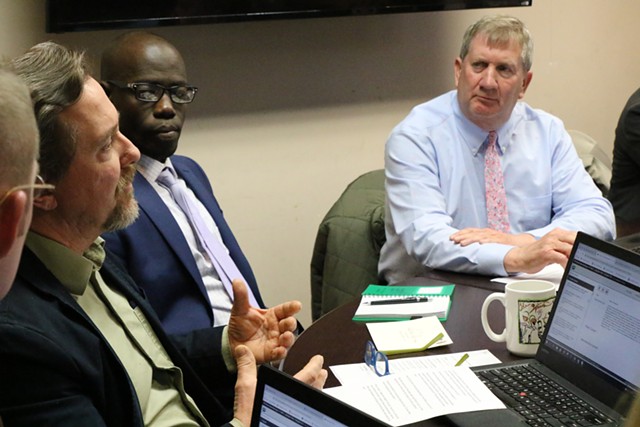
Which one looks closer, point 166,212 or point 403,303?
point 403,303

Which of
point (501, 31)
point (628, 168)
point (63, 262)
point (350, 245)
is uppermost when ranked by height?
point (501, 31)

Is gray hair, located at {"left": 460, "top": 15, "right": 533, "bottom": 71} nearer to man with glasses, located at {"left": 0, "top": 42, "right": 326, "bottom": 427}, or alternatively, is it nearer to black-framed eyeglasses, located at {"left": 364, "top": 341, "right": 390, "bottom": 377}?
man with glasses, located at {"left": 0, "top": 42, "right": 326, "bottom": 427}

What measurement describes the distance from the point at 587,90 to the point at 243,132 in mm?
1734

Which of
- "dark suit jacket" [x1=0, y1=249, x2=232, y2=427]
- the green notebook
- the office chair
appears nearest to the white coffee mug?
the green notebook

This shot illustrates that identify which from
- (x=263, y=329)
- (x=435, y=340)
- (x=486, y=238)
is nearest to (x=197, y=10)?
(x=486, y=238)

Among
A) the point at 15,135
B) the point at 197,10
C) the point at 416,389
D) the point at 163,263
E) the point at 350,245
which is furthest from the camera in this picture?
the point at 197,10

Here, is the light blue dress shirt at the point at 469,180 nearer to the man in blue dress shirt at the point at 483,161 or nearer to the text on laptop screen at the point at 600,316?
the man in blue dress shirt at the point at 483,161

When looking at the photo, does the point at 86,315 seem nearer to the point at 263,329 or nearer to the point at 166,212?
the point at 263,329

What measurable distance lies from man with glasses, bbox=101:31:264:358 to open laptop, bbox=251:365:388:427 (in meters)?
1.00

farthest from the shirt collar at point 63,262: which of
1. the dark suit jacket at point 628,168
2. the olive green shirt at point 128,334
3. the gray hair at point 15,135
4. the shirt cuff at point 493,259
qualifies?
the dark suit jacket at point 628,168

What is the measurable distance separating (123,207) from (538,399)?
0.83 m

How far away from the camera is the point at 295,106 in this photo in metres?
3.46

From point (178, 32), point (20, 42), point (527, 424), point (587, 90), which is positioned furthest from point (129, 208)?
point (587, 90)

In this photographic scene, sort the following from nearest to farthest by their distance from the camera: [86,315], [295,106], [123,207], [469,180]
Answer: [86,315] → [123,207] → [469,180] → [295,106]
